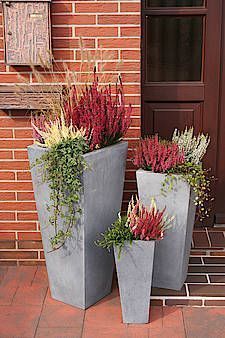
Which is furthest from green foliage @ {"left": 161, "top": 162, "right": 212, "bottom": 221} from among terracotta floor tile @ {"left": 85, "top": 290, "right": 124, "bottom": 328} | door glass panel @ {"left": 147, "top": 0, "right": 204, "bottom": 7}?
door glass panel @ {"left": 147, "top": 0, "right": 204, "bottom": 7}

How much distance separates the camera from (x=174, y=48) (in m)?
4.23

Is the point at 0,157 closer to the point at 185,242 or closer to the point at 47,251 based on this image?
the point at 47,251

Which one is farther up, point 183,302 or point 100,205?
point 100,205

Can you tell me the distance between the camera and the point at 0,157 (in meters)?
3.93

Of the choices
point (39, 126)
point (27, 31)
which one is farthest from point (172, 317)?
point (27, 31)

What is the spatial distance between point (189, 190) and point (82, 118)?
2.28ft

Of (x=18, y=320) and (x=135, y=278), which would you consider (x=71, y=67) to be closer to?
(x=135, y=278)

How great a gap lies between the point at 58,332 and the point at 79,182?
80 centimetres

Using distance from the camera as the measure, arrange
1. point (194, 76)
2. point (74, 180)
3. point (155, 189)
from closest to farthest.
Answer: point (74, 180) → point (155, 189) → point (194, 76)

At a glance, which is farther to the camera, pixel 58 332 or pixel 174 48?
pixel 174 48

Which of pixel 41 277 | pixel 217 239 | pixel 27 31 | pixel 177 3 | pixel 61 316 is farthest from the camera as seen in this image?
pixel 217 239

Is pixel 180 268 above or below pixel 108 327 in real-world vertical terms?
above

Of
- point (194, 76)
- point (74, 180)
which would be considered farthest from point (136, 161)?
point (194, 76)

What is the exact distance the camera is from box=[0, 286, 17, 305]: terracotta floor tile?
144 inches
